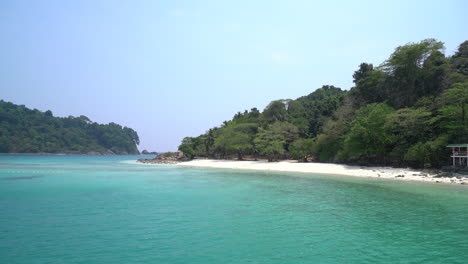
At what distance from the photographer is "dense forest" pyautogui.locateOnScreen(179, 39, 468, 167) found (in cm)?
3194

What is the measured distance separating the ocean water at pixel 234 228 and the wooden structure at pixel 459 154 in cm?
1122

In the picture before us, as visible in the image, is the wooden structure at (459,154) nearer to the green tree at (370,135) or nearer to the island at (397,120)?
the island at (397,120)

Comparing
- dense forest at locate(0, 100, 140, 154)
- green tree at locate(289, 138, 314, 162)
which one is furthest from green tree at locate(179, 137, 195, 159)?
dense forest at locate(0, 100, 140, 154)

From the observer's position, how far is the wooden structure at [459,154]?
28.5 metres

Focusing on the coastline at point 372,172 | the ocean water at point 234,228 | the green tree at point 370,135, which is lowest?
the ocean water at point 234,228

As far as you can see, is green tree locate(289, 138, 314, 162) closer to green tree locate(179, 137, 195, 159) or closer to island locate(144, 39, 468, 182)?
island locate(144, 39, 468, 182)

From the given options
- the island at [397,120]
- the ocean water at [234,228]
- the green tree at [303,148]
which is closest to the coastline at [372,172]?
the island at [397,120]

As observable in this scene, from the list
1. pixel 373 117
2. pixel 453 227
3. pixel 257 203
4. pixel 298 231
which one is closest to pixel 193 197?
pixel 257 203

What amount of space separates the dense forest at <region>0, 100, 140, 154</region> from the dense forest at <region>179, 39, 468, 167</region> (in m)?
125

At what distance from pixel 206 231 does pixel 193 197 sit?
8.13 meters

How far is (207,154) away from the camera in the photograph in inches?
3002

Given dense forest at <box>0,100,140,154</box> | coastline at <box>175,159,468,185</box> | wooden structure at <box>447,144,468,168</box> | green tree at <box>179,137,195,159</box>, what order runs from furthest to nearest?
1. dense forest at <box>0,100,140,154</box>
2. green tree at <box>179,137,195,159</box>
3. wooden structure at <box>447,144,468,168</box>
4. coastline at <box>175,159,468,185</box>

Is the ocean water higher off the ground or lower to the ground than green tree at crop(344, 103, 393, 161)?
lower

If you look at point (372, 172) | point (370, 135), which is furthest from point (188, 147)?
point (372, 172)
